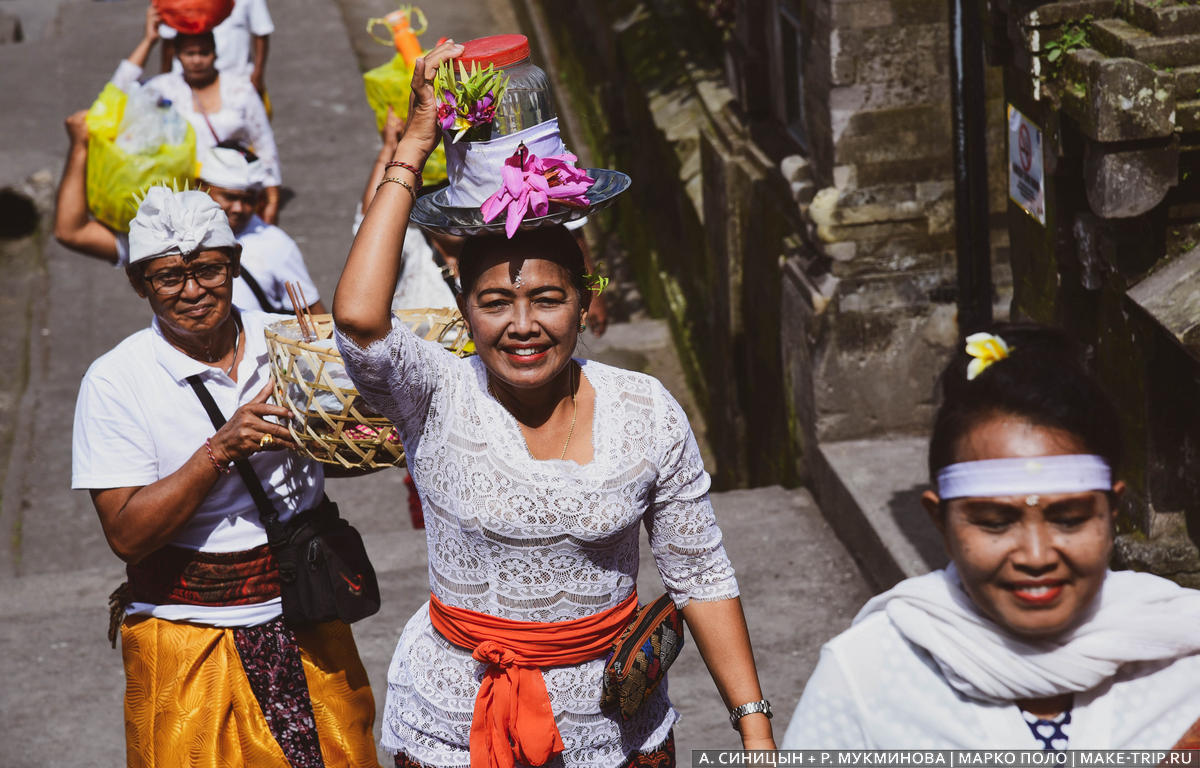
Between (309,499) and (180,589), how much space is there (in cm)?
37

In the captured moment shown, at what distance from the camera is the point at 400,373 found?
2.72 m

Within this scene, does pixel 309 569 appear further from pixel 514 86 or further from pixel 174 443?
pixel 514 86

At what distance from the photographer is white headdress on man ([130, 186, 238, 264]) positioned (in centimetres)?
354

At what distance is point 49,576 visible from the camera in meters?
6.40

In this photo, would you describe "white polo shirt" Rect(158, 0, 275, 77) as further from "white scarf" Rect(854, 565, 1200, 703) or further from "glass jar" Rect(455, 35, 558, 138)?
"white scarf" Rect(854, 565, 1200, 703)

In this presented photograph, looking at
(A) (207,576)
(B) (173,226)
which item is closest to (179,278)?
(B) (173,226)

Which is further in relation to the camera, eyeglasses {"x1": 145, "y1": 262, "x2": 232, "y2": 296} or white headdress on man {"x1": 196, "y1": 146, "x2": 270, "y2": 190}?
white headdress on man {"x1": 196, "y1": 146, "x2": 270, "y2": 190}

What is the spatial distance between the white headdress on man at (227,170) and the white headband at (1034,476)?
3365 millimetres

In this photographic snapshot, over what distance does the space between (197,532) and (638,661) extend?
1222mm

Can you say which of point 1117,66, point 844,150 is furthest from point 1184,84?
point 844,150

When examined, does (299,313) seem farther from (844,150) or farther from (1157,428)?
(844,150)

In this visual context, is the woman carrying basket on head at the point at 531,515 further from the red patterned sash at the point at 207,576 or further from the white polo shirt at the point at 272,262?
the white polo shirt at the point at 272,262

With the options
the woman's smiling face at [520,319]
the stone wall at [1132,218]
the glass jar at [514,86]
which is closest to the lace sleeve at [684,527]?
the woman's smiling face at [520,319]

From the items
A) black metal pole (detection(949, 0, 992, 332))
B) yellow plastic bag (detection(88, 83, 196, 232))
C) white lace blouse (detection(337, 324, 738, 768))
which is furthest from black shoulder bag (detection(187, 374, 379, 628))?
black metal pole (detection(949, 0, 992, 332))
